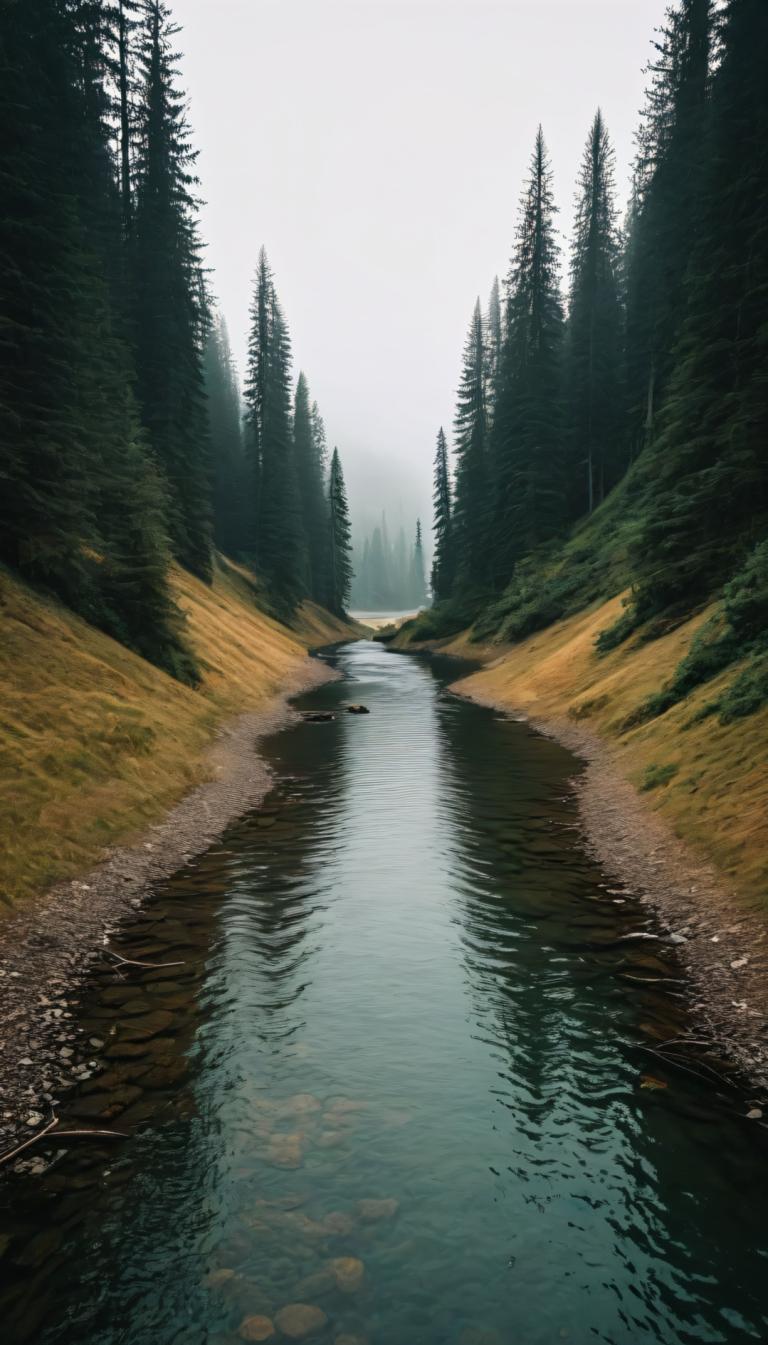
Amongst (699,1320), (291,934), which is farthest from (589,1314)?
(291,934)

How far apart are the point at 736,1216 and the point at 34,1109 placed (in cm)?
740

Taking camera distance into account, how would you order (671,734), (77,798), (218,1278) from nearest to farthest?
(218,1278) → (77,798) → (671,734)

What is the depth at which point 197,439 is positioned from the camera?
168ft

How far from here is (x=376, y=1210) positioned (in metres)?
6.96

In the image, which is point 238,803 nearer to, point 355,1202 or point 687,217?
point 355,1202

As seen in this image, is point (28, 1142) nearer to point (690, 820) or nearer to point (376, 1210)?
point (376, 1210)

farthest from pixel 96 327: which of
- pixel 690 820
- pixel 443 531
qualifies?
pixel 443 531

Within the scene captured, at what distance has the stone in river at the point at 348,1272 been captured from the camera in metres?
6.16

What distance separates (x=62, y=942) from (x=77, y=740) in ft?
24.5

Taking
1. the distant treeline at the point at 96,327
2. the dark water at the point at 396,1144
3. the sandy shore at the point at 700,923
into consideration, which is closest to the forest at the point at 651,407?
the sandy shore at the point at 700,923

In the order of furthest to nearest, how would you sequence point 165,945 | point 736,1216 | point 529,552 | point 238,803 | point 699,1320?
point 529,552, point 238,803, point 165,945, point 736,1216, point 699,1320

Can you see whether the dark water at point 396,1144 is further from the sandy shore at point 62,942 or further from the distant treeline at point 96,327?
the distant treeline at point 96,327

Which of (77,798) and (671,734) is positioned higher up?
(671,734)

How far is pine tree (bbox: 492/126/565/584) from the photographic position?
58344 mm
